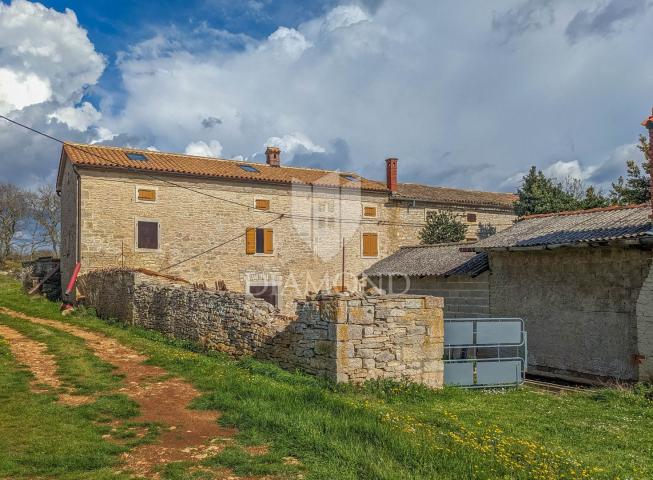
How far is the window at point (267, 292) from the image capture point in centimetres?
2405

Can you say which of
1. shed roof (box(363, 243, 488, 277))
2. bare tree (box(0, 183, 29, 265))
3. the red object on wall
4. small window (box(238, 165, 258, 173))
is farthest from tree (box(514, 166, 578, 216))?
bare tree (box(0, 183, 29, 265))

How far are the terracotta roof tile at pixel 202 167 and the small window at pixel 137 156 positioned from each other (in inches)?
6.4

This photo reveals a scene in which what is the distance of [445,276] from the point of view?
15.8 metres

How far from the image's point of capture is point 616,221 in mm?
12281

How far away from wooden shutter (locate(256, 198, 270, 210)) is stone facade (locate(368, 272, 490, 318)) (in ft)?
28.8

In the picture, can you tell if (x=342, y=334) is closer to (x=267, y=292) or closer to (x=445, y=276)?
(x=445, y=276)

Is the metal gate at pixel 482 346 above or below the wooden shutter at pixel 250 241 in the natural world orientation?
below

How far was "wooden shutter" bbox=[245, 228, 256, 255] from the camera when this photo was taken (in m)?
24.1

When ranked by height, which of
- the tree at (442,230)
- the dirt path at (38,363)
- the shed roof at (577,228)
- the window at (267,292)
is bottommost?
the dirt path at (38,363)

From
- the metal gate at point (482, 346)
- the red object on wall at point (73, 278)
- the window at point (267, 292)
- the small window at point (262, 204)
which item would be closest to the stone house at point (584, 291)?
the metal gate at point (482, 346)

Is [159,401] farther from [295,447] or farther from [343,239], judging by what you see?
[343,239]

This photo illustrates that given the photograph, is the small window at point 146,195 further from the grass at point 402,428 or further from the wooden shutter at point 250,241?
the grass at point 402,428

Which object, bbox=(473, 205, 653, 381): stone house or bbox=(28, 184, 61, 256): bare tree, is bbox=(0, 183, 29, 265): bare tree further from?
bbox=(473, 205, 653, 381): stone house

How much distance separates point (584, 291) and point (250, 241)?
611 inches
